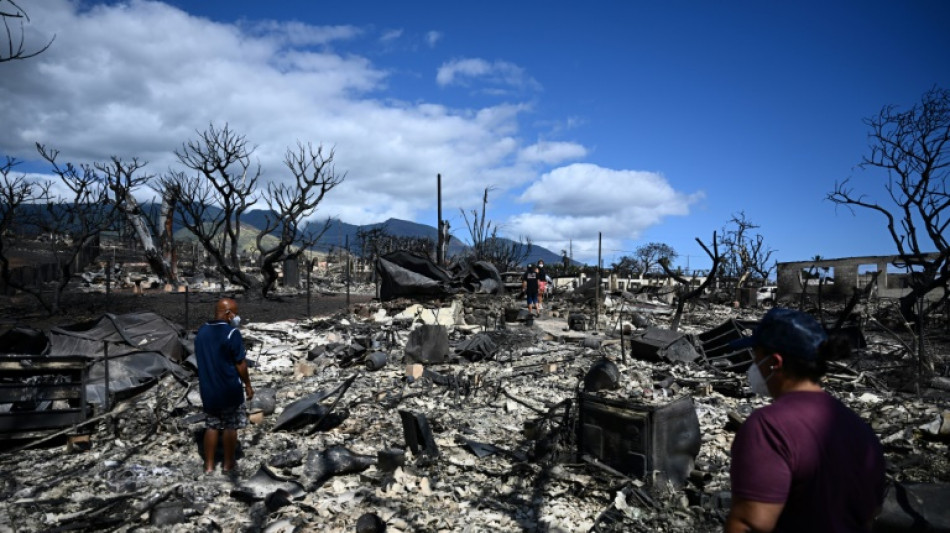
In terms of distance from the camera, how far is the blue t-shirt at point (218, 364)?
14.4 ft

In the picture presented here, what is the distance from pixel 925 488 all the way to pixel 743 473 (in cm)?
275

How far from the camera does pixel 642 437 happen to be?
401 centimetres

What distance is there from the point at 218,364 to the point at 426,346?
4.73 meters

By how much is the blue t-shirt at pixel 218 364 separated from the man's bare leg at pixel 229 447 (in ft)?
0.73

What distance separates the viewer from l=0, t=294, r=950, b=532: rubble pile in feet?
12.2

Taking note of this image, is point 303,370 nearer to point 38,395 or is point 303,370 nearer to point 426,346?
point 426,346

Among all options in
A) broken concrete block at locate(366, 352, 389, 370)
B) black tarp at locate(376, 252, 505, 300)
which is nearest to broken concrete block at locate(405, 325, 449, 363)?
broken concrete block at locate(366, 352, 389, 370)

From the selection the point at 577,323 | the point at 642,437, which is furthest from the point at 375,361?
the point at 577,323

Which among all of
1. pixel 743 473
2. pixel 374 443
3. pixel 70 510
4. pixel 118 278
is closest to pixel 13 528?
pixel 70 510

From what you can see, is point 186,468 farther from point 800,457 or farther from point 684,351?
point 684,351

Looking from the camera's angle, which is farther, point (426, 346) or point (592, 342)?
point (592, 342)

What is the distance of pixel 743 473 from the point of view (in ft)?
4.72

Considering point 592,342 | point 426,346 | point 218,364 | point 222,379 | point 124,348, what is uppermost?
point 218,364

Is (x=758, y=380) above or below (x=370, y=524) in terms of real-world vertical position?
above
